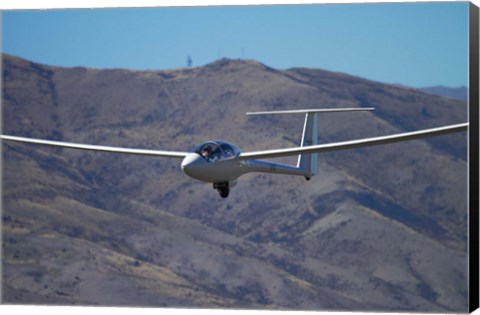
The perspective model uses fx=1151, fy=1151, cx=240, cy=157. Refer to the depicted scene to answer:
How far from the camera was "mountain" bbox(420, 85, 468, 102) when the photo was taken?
577ft

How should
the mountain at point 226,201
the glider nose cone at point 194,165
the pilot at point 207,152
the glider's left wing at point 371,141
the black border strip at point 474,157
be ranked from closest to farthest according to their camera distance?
1. the glider's left wing at point 371,141
2. the black border strip at point 474,157
3. the glider nose cone at point 194,165
4. the pilot at point 207,152
5. the mountain at point 226,201

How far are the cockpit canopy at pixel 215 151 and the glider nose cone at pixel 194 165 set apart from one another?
20cm

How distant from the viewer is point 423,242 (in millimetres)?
144125

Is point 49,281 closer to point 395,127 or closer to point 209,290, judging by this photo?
point 209,290

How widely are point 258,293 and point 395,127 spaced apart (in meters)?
37.8

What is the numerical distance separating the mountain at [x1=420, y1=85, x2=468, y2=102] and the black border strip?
5551 inches

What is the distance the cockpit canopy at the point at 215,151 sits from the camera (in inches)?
1315

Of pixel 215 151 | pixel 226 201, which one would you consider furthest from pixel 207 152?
pixel 226 201

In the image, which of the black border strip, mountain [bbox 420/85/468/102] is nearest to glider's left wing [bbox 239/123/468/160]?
the black border strip

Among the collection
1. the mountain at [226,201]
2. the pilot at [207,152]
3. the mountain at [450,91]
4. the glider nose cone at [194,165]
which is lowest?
the mountain at [226,201]

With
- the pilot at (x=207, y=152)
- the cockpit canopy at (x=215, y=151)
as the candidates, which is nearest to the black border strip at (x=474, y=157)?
the cockpit canopy at (x=215, y=151)

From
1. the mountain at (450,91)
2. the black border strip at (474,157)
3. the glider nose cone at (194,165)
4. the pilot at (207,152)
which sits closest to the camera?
the black border strip at (474,157)

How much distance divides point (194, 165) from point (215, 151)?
0.93 metres

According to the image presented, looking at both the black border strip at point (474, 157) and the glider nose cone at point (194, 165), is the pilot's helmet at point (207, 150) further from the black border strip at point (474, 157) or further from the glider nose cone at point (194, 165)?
the black border strip at point (474, 157)
